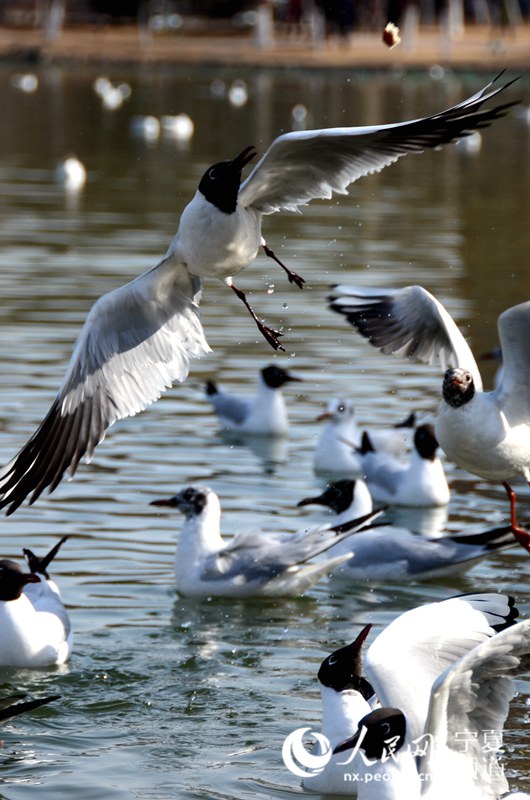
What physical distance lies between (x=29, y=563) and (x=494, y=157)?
2372cm

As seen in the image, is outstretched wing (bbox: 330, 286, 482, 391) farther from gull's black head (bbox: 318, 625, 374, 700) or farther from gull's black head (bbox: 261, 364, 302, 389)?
gull's black head (bbox: 261, 364, 302, 389)

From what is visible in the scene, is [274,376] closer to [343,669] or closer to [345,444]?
[345,444]

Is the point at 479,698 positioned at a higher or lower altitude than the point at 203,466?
higher

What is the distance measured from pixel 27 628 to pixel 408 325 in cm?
236

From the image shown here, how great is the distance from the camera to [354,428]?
447 inches

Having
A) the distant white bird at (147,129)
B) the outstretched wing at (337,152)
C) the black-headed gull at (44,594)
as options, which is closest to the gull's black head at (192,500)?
the black-headed gull at (44,594)

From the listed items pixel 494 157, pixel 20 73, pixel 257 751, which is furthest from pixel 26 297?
pixel 20 73

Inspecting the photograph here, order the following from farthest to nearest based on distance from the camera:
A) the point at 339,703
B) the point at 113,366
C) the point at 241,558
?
1. the point at 241,558
2. the point at 113,366
3. the point at 339,703

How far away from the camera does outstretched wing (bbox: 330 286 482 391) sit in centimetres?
805

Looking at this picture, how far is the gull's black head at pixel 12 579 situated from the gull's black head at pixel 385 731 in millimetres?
2465

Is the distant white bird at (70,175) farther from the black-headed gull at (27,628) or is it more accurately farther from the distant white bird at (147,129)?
the black-headed gull at (27,628)

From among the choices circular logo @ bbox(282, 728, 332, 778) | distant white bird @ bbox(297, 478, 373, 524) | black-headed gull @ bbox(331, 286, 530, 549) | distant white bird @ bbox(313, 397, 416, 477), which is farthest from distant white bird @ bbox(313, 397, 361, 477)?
circular logo @ bbox(282, 728, 332, 778)

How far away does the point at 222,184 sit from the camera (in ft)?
22.1

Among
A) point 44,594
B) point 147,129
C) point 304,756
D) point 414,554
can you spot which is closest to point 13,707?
point 304,756
